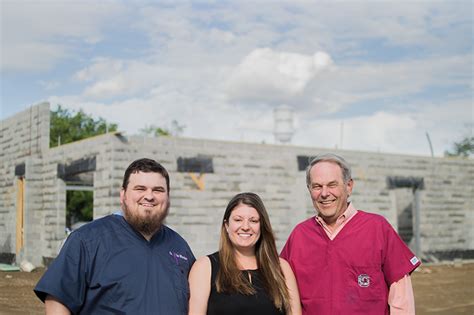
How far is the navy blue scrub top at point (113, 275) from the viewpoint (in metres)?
3.30

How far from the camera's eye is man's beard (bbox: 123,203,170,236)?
11.6 ft

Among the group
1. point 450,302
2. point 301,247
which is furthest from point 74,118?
point 301,247

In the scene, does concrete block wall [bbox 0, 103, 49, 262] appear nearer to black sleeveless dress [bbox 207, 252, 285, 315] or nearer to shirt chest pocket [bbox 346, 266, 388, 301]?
black sleeveless dress [bbox 207, 252, 285, 315]

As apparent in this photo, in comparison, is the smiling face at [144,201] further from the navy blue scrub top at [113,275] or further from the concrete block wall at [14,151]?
the concrete block wall at [14,151]

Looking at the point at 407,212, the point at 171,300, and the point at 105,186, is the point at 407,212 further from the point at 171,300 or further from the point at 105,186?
the point at 171,300

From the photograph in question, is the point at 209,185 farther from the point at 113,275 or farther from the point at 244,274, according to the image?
the point at 113,275

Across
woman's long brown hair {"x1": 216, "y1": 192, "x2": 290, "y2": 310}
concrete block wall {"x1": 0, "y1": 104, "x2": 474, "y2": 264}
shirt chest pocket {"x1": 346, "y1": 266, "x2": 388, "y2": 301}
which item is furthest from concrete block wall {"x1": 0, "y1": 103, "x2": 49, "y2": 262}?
shirt chest pocket {"x1": 346, "y1": 266, "x2": 388, "y2": 301}

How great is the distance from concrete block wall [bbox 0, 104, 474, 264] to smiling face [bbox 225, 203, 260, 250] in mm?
9725

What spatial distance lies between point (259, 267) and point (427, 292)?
11.5m

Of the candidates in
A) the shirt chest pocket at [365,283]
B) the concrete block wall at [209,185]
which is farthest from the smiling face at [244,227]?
the concrete block wall at [209,185]

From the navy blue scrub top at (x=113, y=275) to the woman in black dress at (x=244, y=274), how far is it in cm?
17

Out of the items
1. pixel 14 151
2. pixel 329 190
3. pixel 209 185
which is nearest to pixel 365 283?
pixel 329 190

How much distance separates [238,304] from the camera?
3.68m

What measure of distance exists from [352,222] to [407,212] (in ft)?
67.1
